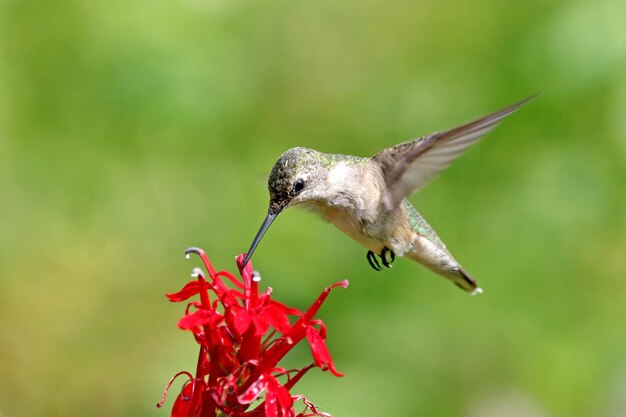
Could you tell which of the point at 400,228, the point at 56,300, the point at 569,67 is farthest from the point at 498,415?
the point at 56,300

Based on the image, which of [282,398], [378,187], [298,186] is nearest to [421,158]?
[378,187]

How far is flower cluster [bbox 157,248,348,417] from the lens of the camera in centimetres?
193

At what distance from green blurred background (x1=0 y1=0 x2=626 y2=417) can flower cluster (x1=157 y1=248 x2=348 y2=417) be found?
1.29 meters

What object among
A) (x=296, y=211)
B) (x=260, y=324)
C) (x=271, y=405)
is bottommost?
(x=271, y=405)

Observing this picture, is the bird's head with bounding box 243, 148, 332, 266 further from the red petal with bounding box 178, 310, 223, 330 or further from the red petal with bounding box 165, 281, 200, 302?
the red petal with bounding box 178, 310, 223, 330

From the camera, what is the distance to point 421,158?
9.21 ft

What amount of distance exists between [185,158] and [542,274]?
4.92 feet

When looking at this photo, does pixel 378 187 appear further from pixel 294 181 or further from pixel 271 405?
pixel 271 405

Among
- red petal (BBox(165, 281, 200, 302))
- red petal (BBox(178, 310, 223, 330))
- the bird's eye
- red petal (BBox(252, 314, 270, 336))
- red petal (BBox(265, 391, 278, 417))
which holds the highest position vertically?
the bird's eye

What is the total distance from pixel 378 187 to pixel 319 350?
1.08 meters

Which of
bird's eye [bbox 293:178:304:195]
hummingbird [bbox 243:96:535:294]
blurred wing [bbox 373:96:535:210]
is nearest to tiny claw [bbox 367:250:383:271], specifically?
hummingbird [bbox 243:96:535:294]

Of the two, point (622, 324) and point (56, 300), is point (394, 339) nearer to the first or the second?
point (622, 324)

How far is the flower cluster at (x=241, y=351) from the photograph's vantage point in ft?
6.32

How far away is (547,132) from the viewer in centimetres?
384
